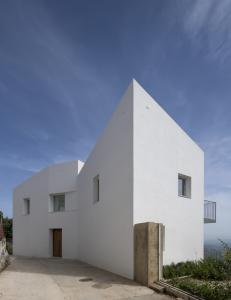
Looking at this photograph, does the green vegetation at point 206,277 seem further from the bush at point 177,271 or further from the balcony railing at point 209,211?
the balcony railing at point 209,211

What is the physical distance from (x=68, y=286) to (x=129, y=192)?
3.31 meters

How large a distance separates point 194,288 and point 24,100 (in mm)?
10209

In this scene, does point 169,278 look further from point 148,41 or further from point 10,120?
point 10,120

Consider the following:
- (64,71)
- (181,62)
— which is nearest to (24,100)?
(64,71)

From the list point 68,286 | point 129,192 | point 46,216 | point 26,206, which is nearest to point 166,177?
point 129,192

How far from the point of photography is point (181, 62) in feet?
35.2

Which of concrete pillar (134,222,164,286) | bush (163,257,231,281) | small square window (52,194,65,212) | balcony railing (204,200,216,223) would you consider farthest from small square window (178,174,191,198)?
small square window (52,194,65,212)

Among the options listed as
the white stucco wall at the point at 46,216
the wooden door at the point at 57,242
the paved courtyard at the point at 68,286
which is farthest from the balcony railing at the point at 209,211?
the wooden door at the point at 57,242

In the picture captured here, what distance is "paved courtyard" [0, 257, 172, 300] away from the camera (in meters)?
7.40

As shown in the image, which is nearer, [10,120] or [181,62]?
[181,62]

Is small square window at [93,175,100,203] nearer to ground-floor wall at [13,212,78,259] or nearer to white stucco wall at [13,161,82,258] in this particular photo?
white stucco wall at [13,161,82,258]

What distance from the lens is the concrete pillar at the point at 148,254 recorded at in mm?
8375

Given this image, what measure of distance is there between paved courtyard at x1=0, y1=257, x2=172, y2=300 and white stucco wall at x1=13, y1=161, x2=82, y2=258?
229 inches

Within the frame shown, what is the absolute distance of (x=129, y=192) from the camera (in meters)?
9.77
